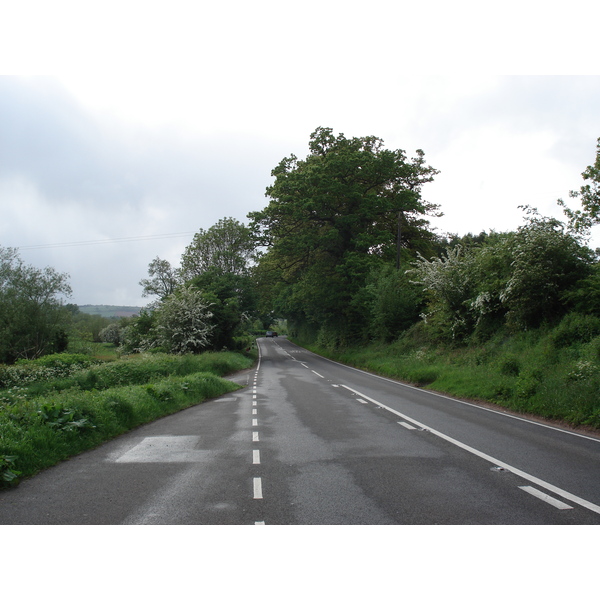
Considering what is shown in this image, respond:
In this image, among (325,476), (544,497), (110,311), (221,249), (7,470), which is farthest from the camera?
(110,311)

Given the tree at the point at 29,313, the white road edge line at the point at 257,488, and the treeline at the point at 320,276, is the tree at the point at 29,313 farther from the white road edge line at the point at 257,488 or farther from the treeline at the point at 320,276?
the white road edge line at the point at 257,488

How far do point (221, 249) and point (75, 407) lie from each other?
162 feet

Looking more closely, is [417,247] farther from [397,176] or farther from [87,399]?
[87,399]

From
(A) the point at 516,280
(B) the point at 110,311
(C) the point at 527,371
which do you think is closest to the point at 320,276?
(A) the point at 516,280

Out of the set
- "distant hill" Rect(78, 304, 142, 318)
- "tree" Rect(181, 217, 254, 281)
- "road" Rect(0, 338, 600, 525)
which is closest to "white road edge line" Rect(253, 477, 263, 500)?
"road" Rect(0, 338, 600, 525)

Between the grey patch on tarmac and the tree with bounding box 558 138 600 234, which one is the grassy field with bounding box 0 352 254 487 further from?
the tree with bounding box 558 138 600 234

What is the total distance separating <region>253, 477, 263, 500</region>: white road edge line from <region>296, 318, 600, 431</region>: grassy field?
25.9 ft

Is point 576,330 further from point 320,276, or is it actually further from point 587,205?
point 320,276

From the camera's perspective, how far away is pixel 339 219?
37750mm

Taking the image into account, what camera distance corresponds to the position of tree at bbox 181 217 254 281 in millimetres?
57312

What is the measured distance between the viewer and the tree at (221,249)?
57.3 m

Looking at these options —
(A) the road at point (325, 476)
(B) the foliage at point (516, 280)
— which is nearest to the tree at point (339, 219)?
(B) the foliage at point (516, 280)

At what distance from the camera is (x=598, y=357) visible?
12.5 meters

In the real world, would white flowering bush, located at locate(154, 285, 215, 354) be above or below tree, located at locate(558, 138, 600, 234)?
below
